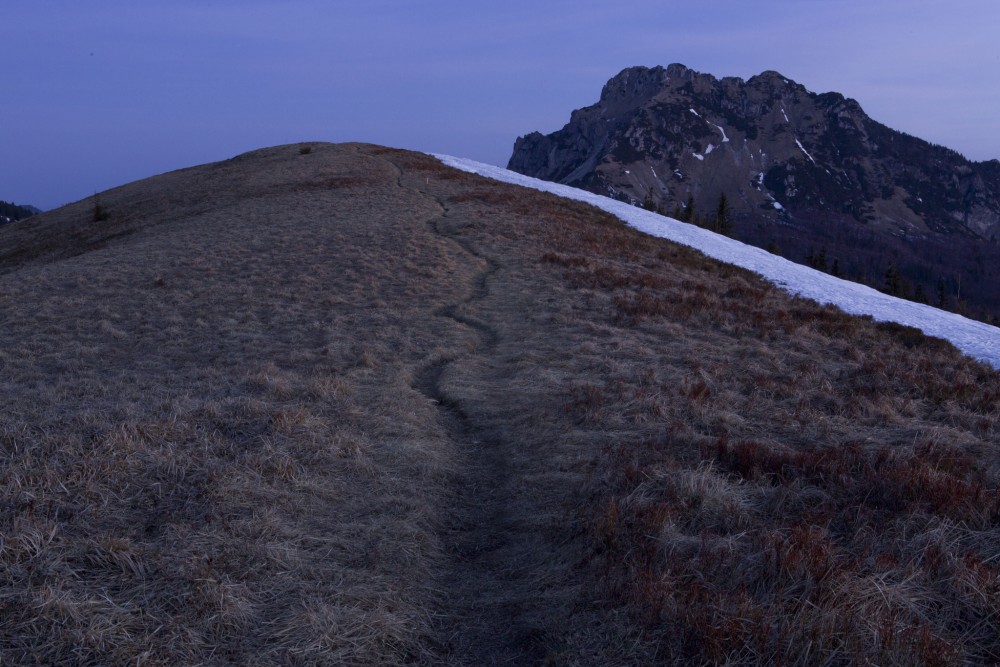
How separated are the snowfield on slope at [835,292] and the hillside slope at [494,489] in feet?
16.5

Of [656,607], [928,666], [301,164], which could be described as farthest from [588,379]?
[301,164]

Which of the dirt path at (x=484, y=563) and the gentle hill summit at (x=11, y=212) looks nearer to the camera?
the dirt path at (x=484, y=563)

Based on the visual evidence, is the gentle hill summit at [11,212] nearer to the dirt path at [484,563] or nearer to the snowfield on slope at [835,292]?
the snowfield on slope at [835,292]

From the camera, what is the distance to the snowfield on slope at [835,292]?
20906 mm

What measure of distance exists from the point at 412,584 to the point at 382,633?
0.83 m

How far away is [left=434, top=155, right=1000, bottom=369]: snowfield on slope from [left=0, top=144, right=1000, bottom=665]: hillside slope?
503cm

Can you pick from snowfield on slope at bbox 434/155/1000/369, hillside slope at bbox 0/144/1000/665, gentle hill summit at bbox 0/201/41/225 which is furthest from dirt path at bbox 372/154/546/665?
gentle hill summit at bbox 0/201/41/225

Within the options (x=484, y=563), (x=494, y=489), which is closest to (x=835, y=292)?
(x=494, y=489)

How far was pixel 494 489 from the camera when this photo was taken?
791 centimetres

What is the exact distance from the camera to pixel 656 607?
476cm

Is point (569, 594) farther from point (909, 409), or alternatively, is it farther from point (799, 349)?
point (799, 349)

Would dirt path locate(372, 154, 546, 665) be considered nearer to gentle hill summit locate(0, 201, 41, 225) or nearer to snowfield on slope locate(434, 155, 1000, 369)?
snowfield on slope locate(434, 155, 1000, 369)

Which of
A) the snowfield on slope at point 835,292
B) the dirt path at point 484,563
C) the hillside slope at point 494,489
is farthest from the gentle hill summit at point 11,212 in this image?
the dirt path at point 484,563

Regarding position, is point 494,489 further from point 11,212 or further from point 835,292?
point 11,212
